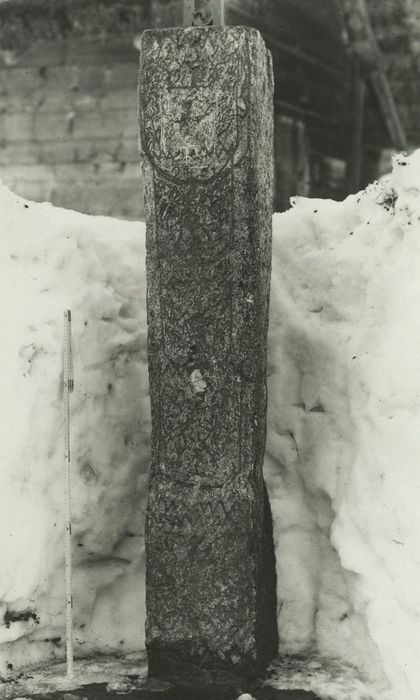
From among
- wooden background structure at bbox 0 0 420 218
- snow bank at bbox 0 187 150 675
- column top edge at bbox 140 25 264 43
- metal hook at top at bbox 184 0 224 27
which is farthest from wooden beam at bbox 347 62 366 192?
column top edge at bbox 140 25 264 43

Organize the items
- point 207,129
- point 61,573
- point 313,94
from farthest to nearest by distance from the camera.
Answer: point 313,94
point 61,573
point 207,129

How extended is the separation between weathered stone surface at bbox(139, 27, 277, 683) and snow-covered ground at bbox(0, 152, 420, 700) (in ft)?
1.04

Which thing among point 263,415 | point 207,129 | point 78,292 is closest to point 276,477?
point 263,415

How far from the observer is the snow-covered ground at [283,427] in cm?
371

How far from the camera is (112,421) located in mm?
4145

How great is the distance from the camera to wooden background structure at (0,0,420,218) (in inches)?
368

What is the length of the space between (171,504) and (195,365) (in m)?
0.50

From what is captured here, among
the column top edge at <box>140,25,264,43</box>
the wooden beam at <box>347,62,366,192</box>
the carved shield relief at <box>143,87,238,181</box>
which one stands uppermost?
the wooden beam at <box>347,62,366,192</box>


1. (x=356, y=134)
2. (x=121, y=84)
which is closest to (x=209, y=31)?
(x=121, y=84)

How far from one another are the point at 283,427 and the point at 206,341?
2.11 feet

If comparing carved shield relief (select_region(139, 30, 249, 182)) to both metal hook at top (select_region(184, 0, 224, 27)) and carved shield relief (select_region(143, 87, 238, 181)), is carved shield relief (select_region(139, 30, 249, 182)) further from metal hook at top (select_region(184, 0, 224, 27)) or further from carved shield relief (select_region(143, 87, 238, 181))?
metal hook at top (select_region(184, 0, 224, 27))

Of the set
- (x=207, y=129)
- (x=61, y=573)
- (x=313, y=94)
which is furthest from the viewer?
(x=313, y=94)

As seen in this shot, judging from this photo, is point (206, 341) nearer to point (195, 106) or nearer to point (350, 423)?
point (350, 423)

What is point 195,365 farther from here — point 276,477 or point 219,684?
Result: point 219,684
